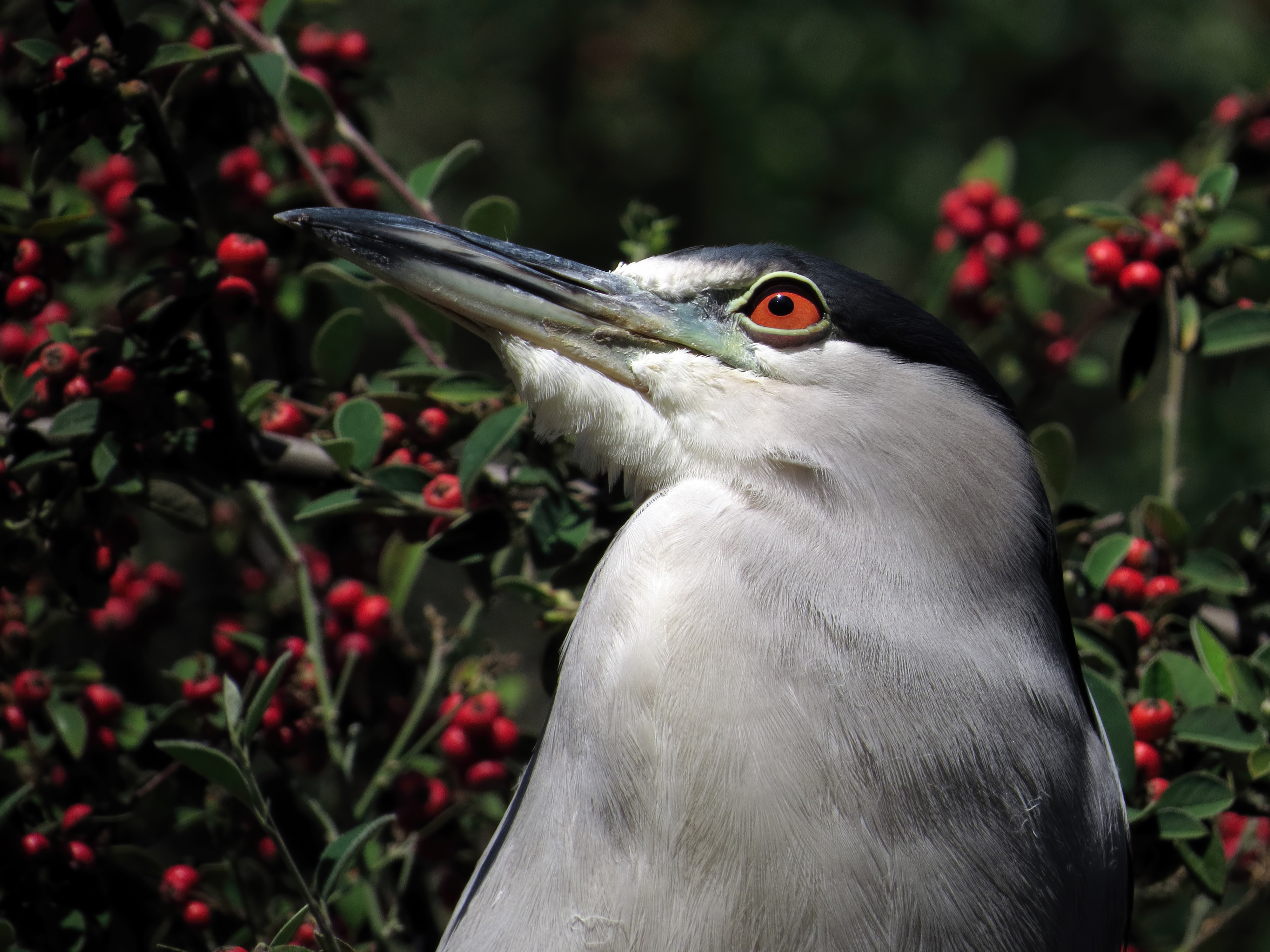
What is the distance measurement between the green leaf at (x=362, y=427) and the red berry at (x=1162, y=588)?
52.9 inches

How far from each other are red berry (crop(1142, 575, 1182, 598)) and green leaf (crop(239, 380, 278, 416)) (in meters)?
1.54

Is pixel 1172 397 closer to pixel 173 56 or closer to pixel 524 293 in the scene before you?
pixel 524 293

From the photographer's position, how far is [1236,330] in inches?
82.0

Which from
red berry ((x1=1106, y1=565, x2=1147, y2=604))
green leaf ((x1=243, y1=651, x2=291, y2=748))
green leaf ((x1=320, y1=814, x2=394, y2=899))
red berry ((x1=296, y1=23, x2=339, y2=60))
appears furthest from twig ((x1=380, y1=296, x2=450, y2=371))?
red berry ((x1=1106, y1=565, x2=1147, y2=604))

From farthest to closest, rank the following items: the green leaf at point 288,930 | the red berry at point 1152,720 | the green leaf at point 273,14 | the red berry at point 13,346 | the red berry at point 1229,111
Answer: the red berry at point 1229,111 < the green leaf at point 273,14 < the red berry at point 13,346 < the red berry at point 1152,720 < the green leaf at point 288,930

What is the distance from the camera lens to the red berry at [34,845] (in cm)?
177

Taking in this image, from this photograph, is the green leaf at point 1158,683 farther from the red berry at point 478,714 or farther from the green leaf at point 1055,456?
the red berry at point 478,714

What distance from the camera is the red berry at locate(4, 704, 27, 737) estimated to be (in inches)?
75.3

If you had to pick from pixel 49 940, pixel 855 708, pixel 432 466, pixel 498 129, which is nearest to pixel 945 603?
pixel 855 708

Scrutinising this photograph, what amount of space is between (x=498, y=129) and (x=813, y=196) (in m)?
1.60

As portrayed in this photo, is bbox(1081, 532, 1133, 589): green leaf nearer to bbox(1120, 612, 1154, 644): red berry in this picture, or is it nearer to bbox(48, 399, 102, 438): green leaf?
bbox(1120, 612, 1154, 644): red berry

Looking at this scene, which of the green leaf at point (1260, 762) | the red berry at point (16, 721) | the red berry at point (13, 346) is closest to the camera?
the green leaf at point (1260, 762)

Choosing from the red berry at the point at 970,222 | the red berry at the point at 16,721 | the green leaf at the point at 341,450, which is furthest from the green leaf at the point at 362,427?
the red berry at the point at 970,222

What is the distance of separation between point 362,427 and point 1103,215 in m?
1.40
